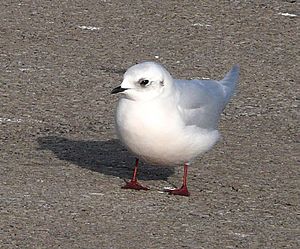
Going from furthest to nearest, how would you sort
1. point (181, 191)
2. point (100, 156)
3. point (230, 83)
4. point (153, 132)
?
point (230, 83)
point (100, 156)
point (181, 191)
point (153, 132)

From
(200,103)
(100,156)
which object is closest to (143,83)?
(200,103)

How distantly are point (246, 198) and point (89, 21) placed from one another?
4436 millimetres

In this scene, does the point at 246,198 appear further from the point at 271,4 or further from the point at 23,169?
the point at 271,4

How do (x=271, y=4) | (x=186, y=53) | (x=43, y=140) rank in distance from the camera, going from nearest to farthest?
(x=43, y=140), (x=186, y=53), (x=271, y=4)

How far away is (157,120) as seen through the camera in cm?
639

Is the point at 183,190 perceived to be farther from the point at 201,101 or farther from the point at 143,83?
the point at 143,83

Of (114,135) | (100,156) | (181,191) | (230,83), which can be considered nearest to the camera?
(181,191)

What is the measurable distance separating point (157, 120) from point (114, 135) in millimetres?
1400

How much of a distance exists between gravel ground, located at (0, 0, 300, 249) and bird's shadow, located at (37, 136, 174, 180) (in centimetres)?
1

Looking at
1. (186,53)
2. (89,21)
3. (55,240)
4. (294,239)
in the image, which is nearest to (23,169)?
(55,240)

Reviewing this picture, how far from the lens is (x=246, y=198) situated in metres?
6.58

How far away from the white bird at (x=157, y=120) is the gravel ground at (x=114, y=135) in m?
0.26

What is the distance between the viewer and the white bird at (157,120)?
638 cm

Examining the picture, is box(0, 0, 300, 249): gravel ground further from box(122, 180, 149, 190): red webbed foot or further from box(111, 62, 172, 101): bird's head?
box(111, 62, 172, 101): bird's head
